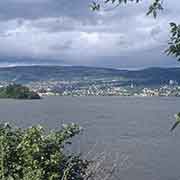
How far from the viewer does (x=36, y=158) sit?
6832 millimetres

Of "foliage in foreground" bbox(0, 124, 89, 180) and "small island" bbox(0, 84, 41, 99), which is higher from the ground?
"foliage in foreground" bbox(0, 124, 89, 180)

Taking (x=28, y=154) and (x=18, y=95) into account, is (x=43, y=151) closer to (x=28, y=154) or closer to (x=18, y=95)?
(x=28, y=154)

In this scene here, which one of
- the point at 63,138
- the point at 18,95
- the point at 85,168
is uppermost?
the point at 63,138

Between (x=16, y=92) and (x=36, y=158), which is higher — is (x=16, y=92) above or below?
below

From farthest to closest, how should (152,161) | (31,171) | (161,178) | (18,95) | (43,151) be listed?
1. (18,95)
2. (152,161)
3. (161,178)
4. (43,151)
5. (31,171)

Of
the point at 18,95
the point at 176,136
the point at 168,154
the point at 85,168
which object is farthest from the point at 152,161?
the point at 18,95

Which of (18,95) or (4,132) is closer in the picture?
(4,132)

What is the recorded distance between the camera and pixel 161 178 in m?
25.1

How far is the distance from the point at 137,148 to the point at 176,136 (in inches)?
367

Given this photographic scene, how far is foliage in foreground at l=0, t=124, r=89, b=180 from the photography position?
21.9ft

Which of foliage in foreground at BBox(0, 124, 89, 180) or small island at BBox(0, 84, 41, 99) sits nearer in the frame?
foliage in foreground at BBox(0, 124, 89, 180)

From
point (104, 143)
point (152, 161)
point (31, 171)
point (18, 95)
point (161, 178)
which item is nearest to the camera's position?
point (31, 171)

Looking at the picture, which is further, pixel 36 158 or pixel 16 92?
pixel 16 92

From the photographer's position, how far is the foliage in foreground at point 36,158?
6680mm
